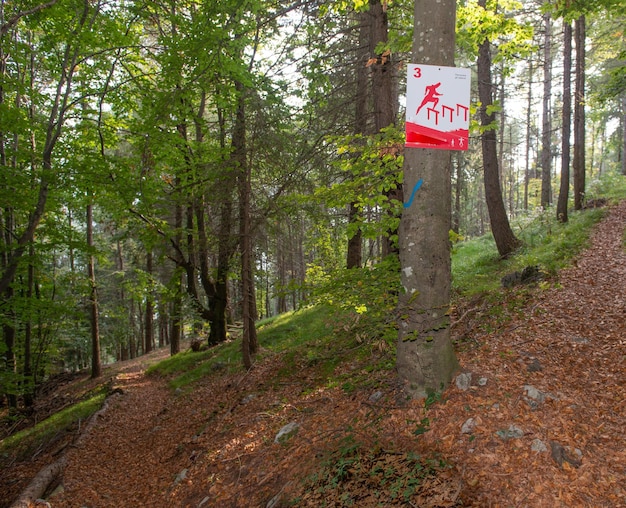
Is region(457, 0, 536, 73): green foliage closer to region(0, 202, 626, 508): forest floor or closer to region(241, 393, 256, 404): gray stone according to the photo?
region(0, 202, 626, 508): forest floor

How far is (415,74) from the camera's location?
368 centimetres

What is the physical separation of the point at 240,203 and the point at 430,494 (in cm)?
785

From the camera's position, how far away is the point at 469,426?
369 centimetres

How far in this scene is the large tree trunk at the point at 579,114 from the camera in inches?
500

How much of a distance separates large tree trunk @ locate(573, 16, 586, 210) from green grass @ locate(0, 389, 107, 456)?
1703cm

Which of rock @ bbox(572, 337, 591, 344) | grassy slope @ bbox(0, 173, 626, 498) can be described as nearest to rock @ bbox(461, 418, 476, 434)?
grassy slope @ bbox(0, 173, 626, 498)

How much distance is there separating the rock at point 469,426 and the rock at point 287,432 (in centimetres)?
237

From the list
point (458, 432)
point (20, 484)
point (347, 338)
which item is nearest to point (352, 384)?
point (458, 432)

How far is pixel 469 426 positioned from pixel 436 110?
3005mm

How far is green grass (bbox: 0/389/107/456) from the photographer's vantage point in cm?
938

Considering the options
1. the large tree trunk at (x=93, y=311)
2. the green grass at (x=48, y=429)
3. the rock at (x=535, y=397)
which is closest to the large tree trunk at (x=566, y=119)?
the rock at (x=535, y=397)

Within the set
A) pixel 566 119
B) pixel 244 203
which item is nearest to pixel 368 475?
pixel 244 203

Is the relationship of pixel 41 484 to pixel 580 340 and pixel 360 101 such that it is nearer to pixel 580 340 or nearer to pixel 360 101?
pixel 580 340

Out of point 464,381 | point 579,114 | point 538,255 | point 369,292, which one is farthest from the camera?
point 579,114
